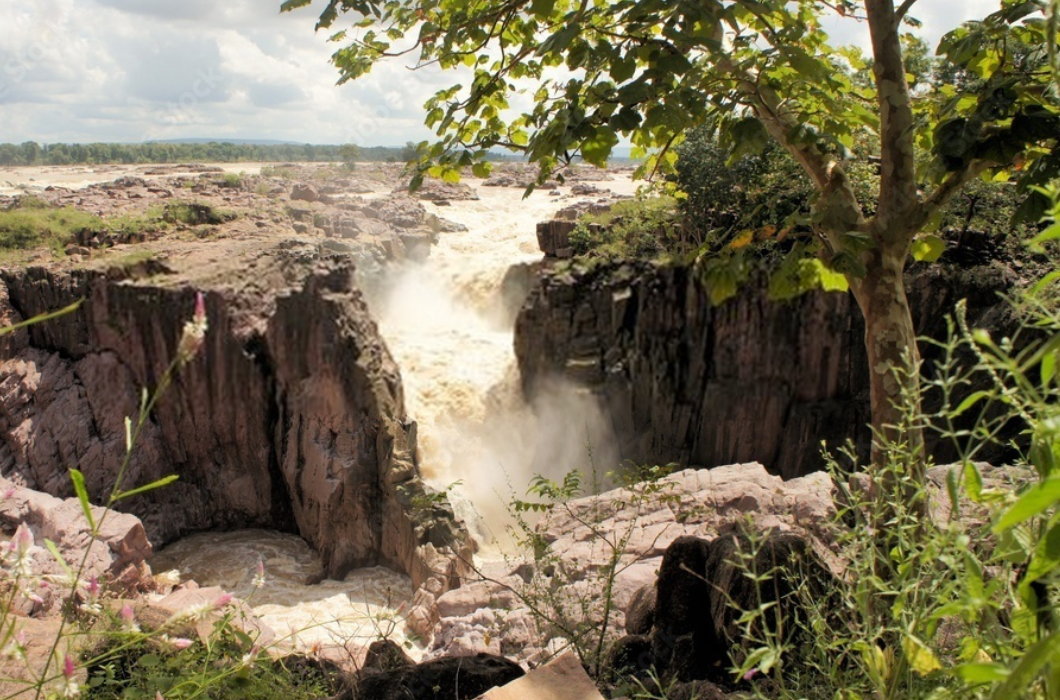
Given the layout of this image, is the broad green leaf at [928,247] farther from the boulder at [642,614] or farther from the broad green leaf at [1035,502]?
the broad green leaf at [1035,502]

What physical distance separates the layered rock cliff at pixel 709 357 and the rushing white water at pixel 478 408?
463mm

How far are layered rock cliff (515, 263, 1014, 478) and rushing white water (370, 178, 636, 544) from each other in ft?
1.52

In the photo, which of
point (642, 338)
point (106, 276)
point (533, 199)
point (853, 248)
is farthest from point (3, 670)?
point (533, 199)

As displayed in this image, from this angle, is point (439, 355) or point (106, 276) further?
point (439, 355)

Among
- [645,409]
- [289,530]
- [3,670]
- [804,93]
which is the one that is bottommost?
[289,530]

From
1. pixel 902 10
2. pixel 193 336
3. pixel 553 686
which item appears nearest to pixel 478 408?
pixel 902 10

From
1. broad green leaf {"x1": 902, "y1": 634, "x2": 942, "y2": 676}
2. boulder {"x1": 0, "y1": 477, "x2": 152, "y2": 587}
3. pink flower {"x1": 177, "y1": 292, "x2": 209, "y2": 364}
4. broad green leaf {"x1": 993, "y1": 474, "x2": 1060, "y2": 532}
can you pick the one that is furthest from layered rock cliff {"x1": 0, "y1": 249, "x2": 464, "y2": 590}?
broad green leaf {"x1": 993, "y1": 474, "x2": 1060, "y2": 532}

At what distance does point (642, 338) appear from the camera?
12.5 metres

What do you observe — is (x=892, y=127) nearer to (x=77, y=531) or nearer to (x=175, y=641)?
(x=175, y=641)

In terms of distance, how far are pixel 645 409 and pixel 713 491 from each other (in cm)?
664

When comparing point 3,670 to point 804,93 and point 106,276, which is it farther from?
point 106,276

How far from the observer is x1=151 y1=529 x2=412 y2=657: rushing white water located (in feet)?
31.8

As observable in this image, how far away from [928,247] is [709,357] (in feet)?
28.7

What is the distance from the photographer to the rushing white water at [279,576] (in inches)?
382
